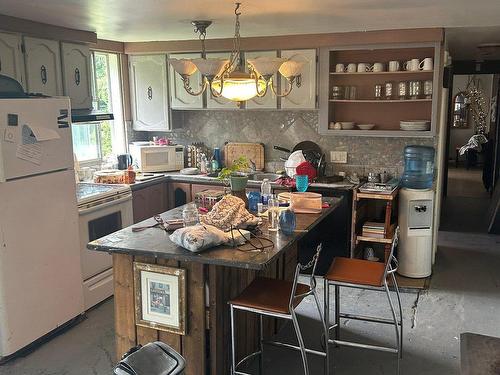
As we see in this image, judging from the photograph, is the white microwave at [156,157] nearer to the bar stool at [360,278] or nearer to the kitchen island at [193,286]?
the kitchen island at [193,286]

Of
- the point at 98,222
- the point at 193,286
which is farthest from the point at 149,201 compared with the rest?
the point at 193,286

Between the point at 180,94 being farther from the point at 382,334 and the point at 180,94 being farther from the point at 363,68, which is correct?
the point at 382,334

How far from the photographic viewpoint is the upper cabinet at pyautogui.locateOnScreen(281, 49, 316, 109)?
4828mm

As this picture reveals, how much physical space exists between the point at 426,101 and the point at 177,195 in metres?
2.62

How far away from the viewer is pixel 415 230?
464 centimetres

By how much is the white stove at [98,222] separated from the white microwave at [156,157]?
38.0 inches

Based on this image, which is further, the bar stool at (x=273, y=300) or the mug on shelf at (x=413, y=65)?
the mug on shelf at (x=413, y=65)

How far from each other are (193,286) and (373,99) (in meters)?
2.99

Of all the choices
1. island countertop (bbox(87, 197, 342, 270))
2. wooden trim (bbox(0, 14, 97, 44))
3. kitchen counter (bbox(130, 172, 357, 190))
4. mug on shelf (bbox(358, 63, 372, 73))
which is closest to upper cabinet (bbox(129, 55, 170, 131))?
kitchen counter (bbox(130, 172, 357, 190))

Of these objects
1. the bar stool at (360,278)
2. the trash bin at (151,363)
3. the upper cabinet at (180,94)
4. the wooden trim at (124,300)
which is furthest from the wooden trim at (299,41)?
the trash bin at (151,363)

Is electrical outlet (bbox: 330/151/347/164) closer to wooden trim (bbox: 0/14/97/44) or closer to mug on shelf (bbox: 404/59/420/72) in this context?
mug on shelf (bbox: 404/59/420/72)

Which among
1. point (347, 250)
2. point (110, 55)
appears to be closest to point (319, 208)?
point (347, 250)

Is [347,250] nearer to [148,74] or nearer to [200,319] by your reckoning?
[200,319]

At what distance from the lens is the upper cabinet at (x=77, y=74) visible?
4.28 m
